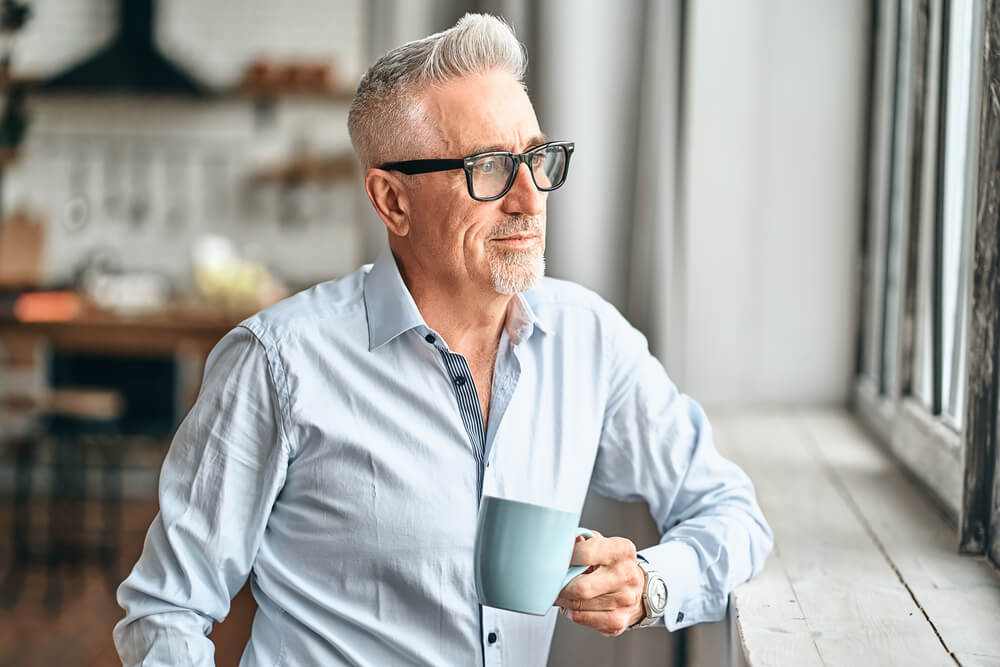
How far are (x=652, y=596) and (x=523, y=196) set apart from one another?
1.66 ft

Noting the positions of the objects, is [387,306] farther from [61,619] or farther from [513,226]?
[61,619]

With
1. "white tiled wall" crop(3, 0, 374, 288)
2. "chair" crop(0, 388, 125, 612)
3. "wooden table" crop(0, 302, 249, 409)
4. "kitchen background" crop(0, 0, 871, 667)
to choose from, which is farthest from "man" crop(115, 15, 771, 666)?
"white tiled wall" crop(3, 0, 374, 288)

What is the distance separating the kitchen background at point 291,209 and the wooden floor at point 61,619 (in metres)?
0.01

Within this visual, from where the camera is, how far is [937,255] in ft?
5.29

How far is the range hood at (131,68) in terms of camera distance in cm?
541

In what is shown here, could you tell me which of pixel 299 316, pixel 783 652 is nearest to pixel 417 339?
pixel 299 316

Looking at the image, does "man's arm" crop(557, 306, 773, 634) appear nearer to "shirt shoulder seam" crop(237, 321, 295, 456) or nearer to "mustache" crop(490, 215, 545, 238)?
"mustache" crop(490, 215, 545, 238)

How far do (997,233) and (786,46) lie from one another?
1053mm

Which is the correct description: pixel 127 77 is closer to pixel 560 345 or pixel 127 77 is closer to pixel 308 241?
pixel 308 241

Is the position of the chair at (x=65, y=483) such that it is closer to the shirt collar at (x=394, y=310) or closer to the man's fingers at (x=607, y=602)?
the shirt collar at (x=394, y=310)

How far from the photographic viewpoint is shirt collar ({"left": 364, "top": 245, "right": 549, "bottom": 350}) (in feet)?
4.26

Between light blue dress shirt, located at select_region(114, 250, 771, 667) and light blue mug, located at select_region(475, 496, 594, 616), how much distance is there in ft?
1.05

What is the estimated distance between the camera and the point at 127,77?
546 centimetres

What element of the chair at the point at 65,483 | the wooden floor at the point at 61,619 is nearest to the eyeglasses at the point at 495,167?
the wooden floor at the point at 61,619
